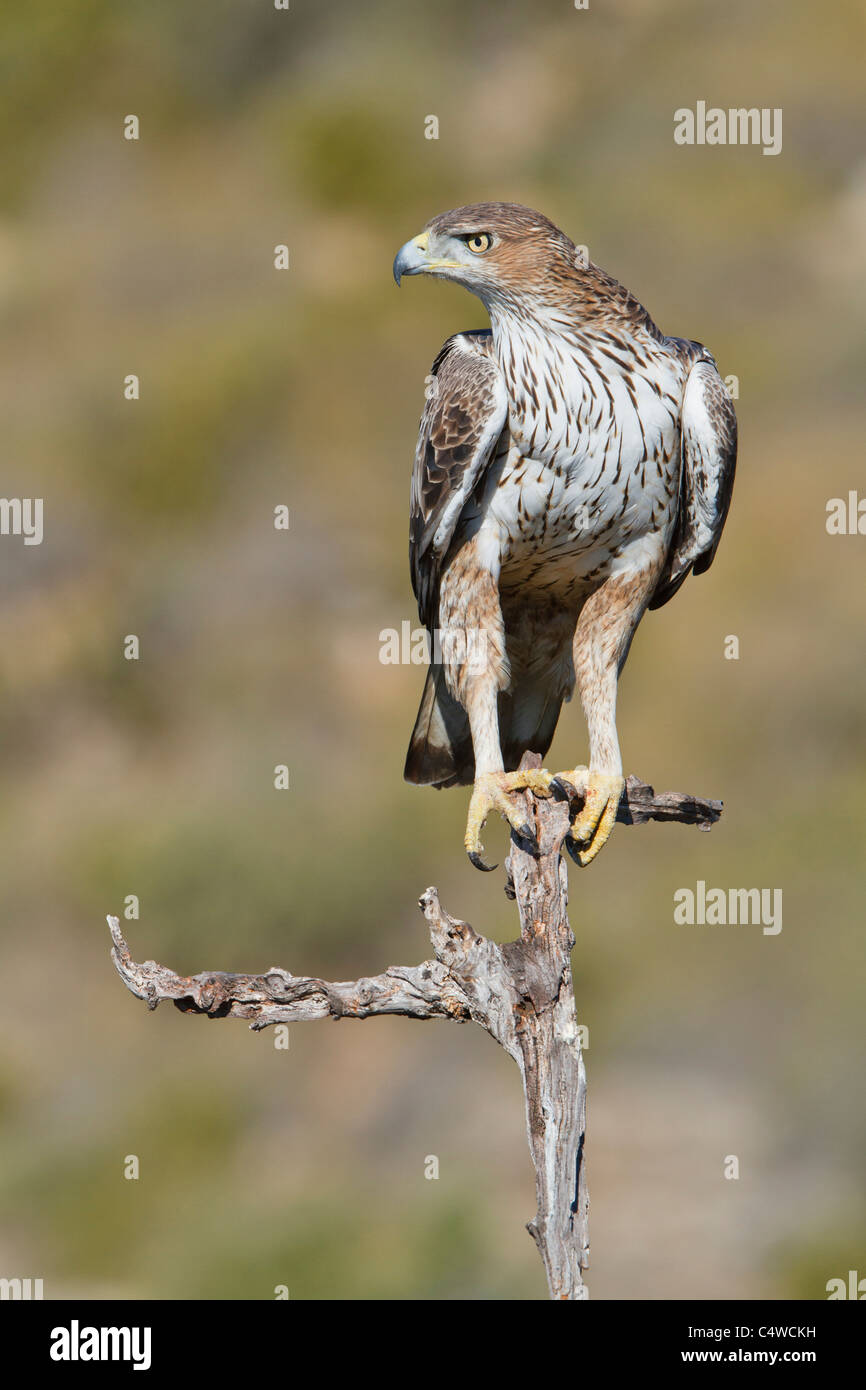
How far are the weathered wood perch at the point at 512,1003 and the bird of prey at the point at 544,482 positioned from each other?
41cm

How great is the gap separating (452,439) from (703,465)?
0.86 meters

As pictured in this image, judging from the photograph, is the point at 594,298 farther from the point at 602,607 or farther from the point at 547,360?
the point at 602,607

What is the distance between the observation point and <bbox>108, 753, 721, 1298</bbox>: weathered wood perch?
337 cm

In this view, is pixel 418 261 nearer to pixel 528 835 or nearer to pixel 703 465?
pixel 703 465

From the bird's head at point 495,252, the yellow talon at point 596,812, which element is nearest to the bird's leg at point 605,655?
the yellow talon at point 596,812

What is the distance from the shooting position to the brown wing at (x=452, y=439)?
12.9 ft

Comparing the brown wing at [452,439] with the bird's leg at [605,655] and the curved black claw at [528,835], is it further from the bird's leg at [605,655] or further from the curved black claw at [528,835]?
the curved black claw at [528,835]

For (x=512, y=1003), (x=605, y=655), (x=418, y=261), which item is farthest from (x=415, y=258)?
(x=512, y=1003)

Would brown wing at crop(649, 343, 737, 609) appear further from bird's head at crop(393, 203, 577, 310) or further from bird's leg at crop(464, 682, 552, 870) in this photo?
bird's leg at crop(464, 682, 552, 870)

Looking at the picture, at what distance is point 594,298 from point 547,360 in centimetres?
26

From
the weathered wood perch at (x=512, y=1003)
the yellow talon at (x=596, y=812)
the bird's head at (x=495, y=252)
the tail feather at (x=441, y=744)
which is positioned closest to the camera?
the weathered wood perch at (x=512, y=1003)

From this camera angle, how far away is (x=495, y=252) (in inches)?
154

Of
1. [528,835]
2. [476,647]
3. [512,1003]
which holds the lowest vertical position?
[512,1003]

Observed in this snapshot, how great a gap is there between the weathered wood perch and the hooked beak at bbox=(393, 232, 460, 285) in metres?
1.85
